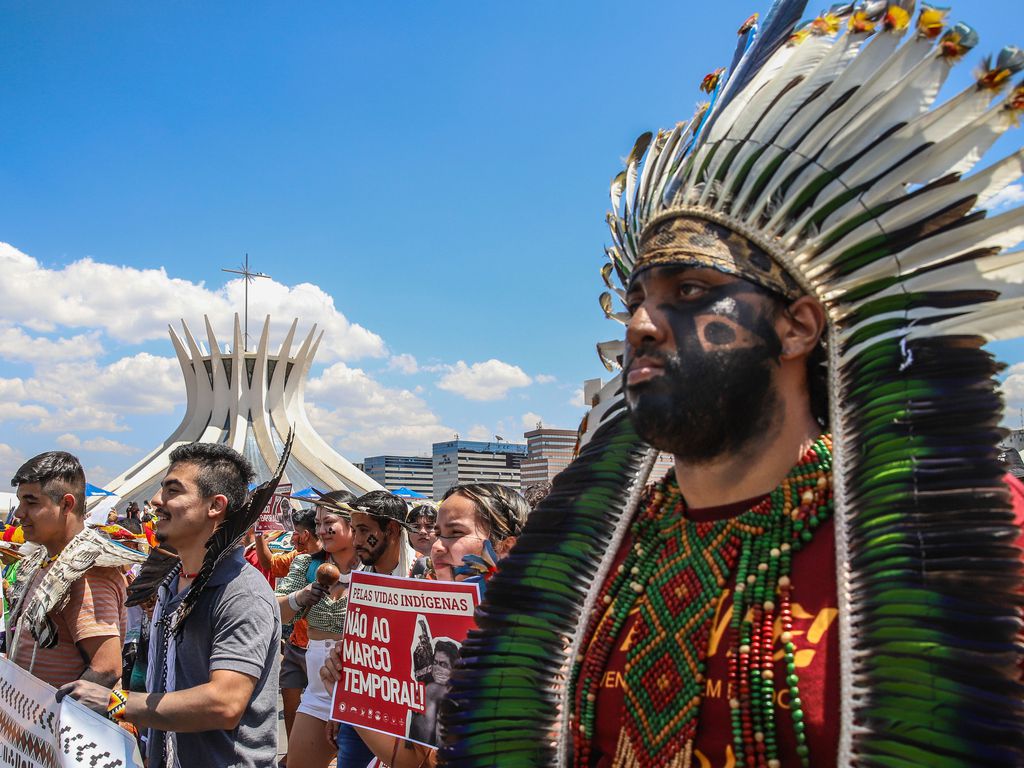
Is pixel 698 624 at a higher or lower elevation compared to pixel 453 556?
lower

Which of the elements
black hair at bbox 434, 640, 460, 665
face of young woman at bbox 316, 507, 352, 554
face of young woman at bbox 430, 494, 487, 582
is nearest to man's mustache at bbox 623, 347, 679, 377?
black hair at bbox 434, 640, 460, 665

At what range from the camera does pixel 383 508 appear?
5.32 meters

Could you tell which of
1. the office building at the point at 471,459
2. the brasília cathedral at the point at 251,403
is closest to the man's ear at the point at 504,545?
the brasília cathedral at the point at 251,403

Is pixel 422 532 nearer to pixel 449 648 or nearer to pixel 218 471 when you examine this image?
pixel 218 471

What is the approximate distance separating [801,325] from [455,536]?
2544 mm

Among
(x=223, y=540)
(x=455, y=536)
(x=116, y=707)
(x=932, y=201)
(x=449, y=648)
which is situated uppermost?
(x=932, y=201)

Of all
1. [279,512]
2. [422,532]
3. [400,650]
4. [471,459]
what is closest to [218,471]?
[400,650]

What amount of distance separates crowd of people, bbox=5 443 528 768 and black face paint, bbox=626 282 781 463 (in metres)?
1.75

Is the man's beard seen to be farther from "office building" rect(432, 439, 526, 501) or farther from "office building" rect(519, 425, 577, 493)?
"office building" rect(432, 439, 526, 501)

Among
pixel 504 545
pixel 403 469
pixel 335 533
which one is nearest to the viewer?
pixel 504 545

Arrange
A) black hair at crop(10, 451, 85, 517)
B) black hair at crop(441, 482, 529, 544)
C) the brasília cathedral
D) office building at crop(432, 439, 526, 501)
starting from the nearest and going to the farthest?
1. black hair at crop(441, 482, 529, 544)
2. black hair at crop(10, 451, 85, 517)
3. the brasília cathedral
4. office building at crop(432, 439, 526, 501)

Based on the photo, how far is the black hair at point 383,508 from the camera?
5.29 m

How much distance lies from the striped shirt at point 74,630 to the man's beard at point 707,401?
3241mm

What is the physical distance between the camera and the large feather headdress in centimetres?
135
